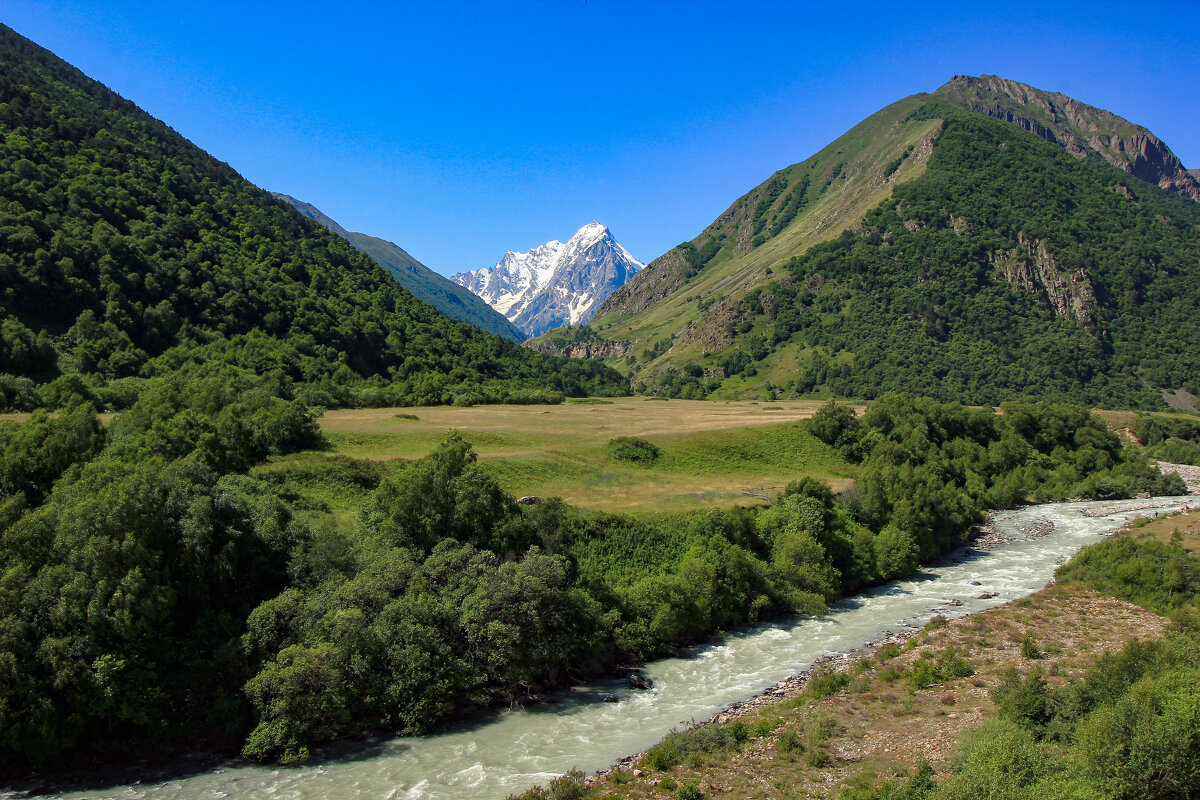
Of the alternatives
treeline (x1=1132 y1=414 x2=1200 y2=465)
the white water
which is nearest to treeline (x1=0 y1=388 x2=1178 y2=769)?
the white water

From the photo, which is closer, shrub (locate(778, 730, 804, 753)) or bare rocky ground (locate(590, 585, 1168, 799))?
bare rocky ground (locate(590, 585, 1168, 799))

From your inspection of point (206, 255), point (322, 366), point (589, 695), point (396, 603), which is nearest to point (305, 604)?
point (396, 603)

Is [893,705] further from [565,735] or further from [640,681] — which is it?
[565,735]

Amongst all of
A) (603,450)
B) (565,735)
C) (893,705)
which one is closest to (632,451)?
(603,450)

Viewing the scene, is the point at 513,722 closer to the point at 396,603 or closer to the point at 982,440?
the point at 396,603

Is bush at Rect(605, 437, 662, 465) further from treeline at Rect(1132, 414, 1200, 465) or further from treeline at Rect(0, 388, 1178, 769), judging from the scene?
treeline at Rect(1132, 414, 1200, 465)

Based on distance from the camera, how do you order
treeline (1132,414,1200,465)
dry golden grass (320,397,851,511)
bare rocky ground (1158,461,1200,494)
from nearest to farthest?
dry golden grass (320,397,851,511) → bare rocky ground (1158,461,1200,494) → treeline (1132,414,1200,465)

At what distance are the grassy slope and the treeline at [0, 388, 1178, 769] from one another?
7940 millimetres

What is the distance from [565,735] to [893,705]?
16.6 metres

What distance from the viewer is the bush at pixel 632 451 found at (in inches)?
2938

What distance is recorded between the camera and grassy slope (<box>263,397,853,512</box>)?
60.0 meters

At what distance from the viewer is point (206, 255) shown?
111 m

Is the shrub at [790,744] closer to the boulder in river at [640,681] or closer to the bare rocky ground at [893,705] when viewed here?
the bare rocky ground at [893,705]

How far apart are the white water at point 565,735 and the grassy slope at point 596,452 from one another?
17.6 meters
